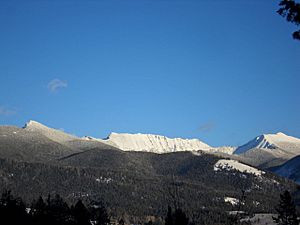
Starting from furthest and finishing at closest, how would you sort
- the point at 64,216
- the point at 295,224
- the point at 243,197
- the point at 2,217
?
the point at 64,216 → the point at 2,217 → the point at 295,224 → the point at 243,197

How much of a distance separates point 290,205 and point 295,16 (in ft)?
219

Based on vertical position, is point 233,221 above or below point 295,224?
below

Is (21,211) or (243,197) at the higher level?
(21,211)

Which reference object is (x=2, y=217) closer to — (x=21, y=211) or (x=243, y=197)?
(x=21, y=211)

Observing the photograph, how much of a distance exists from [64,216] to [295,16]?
4010 inches

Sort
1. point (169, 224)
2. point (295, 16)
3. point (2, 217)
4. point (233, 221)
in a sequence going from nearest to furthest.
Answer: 1. point (295, 16)
2. point (233, 221)
3. point (169, 224)
4. point (2, 217)

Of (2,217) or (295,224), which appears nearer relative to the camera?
(295,224)

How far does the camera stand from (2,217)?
9325 cm

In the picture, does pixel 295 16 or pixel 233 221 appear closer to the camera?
pixel 295 16

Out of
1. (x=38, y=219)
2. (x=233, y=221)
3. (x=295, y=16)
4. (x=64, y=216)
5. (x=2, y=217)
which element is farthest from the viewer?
(x=64, y=216)

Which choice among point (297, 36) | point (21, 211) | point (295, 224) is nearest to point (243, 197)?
point (297, 36)

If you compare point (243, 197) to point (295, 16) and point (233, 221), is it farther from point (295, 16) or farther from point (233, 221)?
point (295, 16)

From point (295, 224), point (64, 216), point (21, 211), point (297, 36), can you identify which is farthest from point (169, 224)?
point (297, 36)

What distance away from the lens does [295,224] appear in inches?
3346
